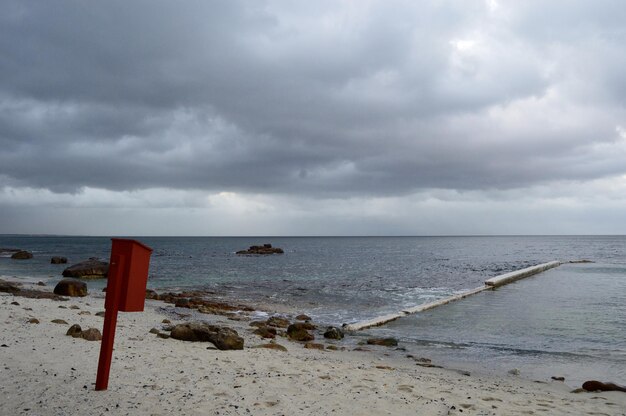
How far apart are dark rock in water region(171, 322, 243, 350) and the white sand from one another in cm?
36

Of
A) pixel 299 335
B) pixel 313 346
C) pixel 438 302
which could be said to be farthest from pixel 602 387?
pixel 438 302

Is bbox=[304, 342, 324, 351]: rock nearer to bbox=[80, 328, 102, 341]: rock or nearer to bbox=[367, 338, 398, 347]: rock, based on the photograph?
bbox=[367, 338, 398, 347]: rock

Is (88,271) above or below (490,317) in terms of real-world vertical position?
below

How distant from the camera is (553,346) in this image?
47.9 feet

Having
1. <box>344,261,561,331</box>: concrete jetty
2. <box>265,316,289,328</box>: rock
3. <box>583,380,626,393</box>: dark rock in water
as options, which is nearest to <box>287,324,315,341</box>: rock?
<box>265,316,289,328</box>: rock

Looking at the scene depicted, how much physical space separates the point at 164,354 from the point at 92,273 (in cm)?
3340

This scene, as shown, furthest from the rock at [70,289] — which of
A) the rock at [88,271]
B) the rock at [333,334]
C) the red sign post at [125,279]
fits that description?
the red sign post at [125,279]

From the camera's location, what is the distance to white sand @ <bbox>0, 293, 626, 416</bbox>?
20.3 ft

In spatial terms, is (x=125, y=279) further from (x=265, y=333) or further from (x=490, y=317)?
(x=490, y=317)

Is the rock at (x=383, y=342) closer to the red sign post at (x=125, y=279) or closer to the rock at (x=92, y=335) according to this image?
the rock at (x=92, y=335)

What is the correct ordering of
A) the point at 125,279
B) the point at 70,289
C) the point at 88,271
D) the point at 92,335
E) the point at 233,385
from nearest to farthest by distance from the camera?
the point at 125,279 < the point at 233,385 < the point at 92,335 < the point at 70,289 < the point at 88,271

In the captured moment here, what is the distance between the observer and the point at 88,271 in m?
38.5

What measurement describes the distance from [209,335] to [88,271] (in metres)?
32.1

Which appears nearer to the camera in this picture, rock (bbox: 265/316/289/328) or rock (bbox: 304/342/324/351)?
rock (bbox: 304/342/324/351)
